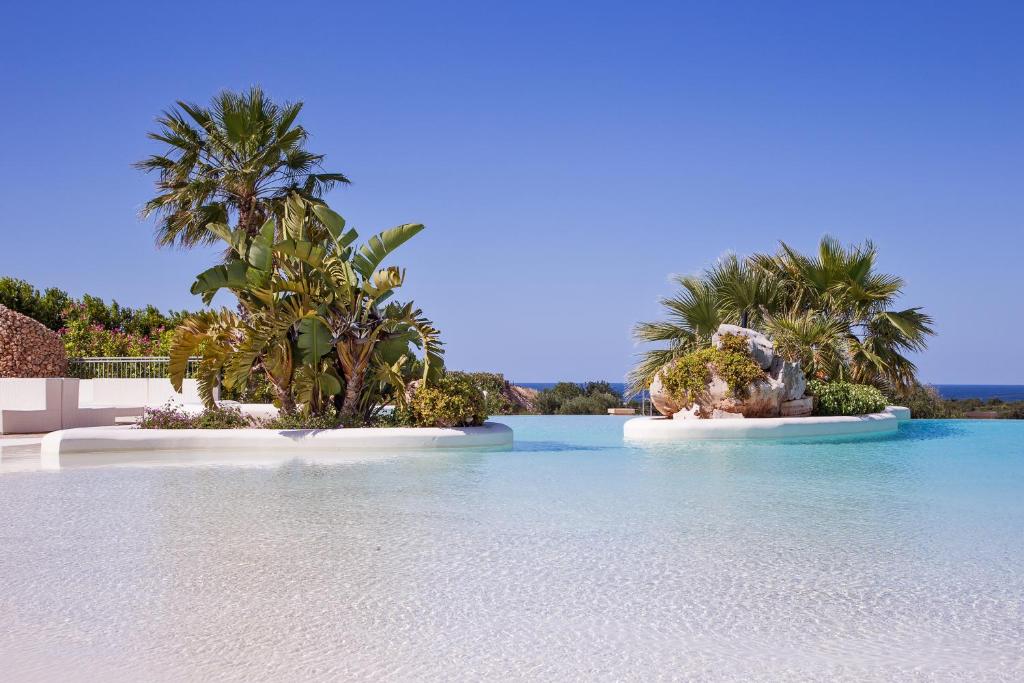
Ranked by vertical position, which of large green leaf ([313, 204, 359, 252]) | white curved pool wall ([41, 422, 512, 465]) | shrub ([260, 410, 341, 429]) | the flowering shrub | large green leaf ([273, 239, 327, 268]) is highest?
large green leaf ([313, 204, 359, 252])

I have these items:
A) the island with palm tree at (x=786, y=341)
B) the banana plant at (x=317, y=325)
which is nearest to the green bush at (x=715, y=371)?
the island with palm tree at (x=786, y=341)

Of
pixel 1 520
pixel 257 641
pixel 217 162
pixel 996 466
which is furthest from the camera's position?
pixel 217 162

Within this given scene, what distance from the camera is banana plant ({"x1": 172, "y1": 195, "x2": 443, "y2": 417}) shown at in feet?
43.7

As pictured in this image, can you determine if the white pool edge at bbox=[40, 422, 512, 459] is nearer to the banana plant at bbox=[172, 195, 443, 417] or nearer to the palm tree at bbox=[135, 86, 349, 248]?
the banana plant at bbox=[172, 195, 443, 417]

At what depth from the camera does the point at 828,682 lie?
3.63 meters

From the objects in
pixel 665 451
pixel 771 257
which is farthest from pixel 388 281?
pixel 771 257

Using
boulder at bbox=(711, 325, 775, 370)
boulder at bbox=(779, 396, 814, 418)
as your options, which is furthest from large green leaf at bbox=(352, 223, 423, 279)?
boulder at bbox=(779, 396, 814, 418)

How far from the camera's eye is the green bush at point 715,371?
16.0 meters

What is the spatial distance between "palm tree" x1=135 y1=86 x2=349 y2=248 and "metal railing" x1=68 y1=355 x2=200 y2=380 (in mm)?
4739

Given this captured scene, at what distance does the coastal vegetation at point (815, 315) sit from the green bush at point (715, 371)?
1694mm

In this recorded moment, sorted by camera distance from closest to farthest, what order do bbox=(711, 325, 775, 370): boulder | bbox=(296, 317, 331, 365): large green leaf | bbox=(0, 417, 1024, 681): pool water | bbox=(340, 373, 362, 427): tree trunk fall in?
bbox=(0, 417, 1024, 681): pool water, bbox=(296, 317, 331, 365): large green leaf, bbox=(340, 373, 362, 427): tree trunk, bbox=(711, 325, 775, 370): boulder

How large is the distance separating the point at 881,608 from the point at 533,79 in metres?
20.3

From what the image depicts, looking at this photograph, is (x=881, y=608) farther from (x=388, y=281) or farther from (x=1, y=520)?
(x=388, y=281)

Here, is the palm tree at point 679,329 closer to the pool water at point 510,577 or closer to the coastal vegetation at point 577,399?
the coastal vegetation at point 577,399
